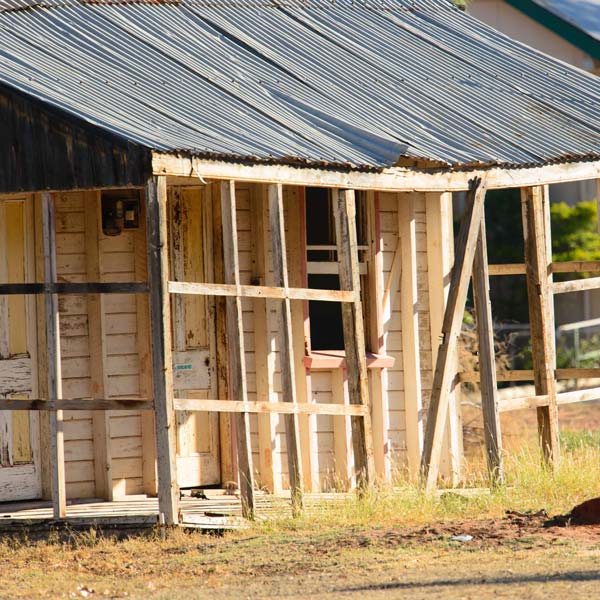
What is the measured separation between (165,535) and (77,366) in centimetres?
223

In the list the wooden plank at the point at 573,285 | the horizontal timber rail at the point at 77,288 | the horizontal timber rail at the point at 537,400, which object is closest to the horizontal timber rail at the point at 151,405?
the horizontal timber rail at the point at 77,288

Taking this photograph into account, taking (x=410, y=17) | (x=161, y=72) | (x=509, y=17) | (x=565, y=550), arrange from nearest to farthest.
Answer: (x=565, y=550)
(x=161, y=72)
(x=410, y=17)
(x=509, y=17)

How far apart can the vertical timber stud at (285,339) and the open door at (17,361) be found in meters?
2.13

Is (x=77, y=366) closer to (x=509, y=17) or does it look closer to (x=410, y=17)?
(x=410, y=17)

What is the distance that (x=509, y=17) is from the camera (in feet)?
76.7

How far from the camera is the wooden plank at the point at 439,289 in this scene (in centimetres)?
1290

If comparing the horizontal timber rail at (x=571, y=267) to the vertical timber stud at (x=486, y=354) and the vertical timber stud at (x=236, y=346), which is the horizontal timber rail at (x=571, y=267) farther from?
the vertical timber stud at (x=236, y=346)

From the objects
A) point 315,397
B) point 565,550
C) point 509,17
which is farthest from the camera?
point 509,17

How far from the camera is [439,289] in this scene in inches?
508

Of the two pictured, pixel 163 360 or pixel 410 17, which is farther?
pixel 410 17

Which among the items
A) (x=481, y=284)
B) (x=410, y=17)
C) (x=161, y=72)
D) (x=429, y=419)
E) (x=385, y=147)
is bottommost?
(x=429, y=419)

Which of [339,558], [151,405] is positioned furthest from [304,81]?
[339,558]

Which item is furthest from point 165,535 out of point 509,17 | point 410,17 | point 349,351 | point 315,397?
point 509,17

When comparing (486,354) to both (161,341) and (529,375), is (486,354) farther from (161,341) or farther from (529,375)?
(161,341)
